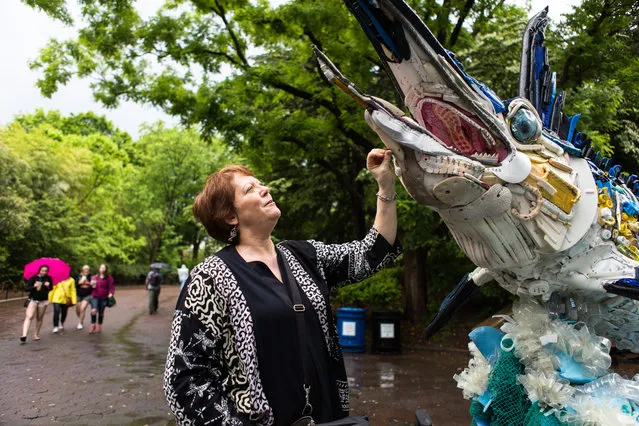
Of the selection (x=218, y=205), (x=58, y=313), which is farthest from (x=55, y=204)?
(x=218, y=205)

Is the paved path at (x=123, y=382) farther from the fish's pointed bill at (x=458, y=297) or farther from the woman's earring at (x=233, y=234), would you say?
the woman's earring at (x=233, y=234)

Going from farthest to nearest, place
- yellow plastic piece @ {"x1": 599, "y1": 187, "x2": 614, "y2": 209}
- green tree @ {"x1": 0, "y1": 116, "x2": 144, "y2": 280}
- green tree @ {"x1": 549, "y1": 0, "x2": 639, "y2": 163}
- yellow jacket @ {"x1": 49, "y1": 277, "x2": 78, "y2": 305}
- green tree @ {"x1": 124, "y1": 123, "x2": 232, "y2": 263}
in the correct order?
1. green tree @ {"x1": 124, "y1": 123, "x2": 232, "y2": 263}
2. green tree @ {"x1": 0, "y1": 116, "x2": 144, "y2": 280}
3. yellow jacket @ {"x1": 49, "y1": 277, "x2": 78, "y2": 305}
4. green tree @ {"x1": 549, "y1": 0, "x2": 639, "y2": 163}
5. yellow plastic piece @ {"x1": 599, "y1": 187, "x2": 614, "y2": 209}

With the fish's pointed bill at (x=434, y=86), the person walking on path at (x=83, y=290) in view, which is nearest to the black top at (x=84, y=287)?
the person walking on path at (x=83, y=290)

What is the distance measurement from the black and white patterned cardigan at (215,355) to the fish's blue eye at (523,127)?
931 millimetres

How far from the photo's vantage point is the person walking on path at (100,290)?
472 inches

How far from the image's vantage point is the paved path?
19.9ft

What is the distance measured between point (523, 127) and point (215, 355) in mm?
1324

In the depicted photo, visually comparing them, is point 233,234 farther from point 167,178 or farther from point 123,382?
point 167,178

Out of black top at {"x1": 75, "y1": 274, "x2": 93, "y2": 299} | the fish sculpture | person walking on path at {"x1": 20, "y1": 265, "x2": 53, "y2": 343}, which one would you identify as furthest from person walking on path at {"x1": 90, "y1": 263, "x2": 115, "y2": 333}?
the fish sculpture

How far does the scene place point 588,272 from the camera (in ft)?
6.07

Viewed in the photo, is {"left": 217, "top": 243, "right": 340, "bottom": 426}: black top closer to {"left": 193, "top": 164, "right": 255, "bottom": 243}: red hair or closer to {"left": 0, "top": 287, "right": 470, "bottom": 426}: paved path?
{"left": 193, "top": 164, "right": 255, "bottom": 243}: red hair

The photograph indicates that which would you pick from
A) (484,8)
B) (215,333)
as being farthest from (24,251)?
(215,333)

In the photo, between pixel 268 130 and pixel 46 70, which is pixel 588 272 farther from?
pixel 46 70

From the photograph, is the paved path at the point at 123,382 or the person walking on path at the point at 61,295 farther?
the person walking on path at the point at 61,295
